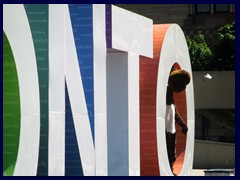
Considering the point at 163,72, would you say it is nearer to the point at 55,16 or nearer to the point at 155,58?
the point at 155,58

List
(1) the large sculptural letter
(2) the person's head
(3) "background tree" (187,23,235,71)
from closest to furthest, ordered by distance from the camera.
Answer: (1) the large sculptural letter → (2) the person's head → (3) "background tree" (187,23,235,71)

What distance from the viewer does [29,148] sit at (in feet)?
32.7

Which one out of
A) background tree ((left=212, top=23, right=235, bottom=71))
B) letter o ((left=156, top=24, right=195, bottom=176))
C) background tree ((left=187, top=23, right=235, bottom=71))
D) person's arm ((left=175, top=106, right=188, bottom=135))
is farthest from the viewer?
background tree ((left=187, top=23, right=235, bottom=71))

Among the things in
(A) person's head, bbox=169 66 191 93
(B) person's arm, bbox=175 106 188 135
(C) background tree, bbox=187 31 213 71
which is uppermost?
(C) background tree, bbox=187 31 213 71

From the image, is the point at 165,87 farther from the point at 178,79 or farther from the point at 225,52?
the point at 225,52

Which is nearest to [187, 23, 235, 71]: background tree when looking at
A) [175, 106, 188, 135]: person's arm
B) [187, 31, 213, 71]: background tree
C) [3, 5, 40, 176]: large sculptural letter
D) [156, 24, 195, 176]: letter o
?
[187, 31, 213, 71]: background tree

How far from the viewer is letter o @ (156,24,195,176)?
13.3 meters

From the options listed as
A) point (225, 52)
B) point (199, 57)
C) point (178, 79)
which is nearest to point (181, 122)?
point (178, 79)

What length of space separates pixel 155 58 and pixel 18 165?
13.8 feet

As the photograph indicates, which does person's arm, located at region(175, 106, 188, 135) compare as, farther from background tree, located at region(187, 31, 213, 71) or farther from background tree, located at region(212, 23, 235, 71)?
background tree, located at region(187, 31, 213, 71)

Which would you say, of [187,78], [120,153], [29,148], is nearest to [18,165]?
[29,148]

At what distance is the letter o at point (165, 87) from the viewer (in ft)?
43.6

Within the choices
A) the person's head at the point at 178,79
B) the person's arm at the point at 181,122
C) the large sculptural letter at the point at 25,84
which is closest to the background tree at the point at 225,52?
the person's arm at the point at 181,122

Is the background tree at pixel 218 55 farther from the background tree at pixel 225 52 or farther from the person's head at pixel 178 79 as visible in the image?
the person's head at pixel 178 79
